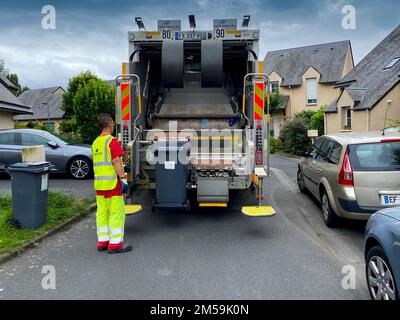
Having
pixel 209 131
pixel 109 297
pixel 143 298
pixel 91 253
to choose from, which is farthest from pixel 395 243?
pixel 209 131

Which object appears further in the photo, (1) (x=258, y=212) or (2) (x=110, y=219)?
(1) (x=258, y=212)

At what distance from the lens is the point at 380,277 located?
3.21 metres

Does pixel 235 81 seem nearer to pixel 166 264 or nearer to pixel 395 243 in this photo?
pixel 166 264

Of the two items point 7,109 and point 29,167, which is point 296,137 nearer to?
point 7,109

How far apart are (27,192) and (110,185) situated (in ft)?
4.76

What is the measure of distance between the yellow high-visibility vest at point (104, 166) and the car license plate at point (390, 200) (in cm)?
354

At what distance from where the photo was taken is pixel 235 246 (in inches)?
197

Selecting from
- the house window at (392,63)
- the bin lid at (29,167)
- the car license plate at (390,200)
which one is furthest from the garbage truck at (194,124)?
the house window at (392,63)

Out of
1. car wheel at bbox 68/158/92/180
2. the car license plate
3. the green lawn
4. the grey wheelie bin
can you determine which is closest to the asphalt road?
the green lawn

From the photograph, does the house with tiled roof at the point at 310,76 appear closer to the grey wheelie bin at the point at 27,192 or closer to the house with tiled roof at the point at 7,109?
the house with tiled roof at the point at 7,109

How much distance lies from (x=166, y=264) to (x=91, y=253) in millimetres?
1074

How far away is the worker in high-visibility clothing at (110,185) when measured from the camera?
470cm

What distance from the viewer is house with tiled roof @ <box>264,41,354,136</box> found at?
1244 inches

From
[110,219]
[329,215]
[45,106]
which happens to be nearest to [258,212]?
[329,215]
